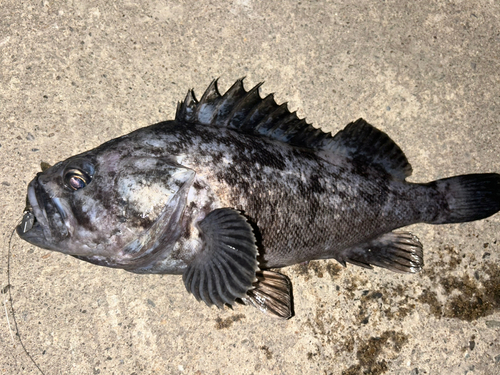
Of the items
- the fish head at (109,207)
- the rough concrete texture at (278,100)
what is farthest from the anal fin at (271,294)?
the fish head at (109,207)

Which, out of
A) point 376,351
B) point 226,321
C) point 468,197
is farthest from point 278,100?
point 376,351

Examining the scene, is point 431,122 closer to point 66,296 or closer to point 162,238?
point 162,238

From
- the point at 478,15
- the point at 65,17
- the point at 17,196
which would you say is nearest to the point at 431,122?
the point at 478,15

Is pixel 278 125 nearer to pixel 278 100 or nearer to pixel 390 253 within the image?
pixel 278 100

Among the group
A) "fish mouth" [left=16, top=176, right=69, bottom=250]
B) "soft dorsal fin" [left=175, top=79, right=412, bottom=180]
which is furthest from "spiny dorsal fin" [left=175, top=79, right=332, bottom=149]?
"fish mouth" [left=16, top=176, right=69, bottom=250]

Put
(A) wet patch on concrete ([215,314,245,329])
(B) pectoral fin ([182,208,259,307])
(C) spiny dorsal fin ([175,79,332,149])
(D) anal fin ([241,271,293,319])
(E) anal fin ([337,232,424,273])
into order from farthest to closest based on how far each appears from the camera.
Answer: (A) wet patch on concrete ([215,314,245,329]), (E) anal fin ([337,232,424,273]), (D) anal fin ([241,271,293,319]), (C) spiny dorsal fin ([175,79,332,149]), (B) pectoral fin ([182,208,259,307])

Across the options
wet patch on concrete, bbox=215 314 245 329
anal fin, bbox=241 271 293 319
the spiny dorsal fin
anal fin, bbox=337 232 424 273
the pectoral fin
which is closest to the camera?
the pectoral fin

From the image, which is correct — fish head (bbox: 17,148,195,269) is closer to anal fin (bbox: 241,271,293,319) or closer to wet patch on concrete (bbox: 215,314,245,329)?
anal fin (bbox: 241,271,293,319)
